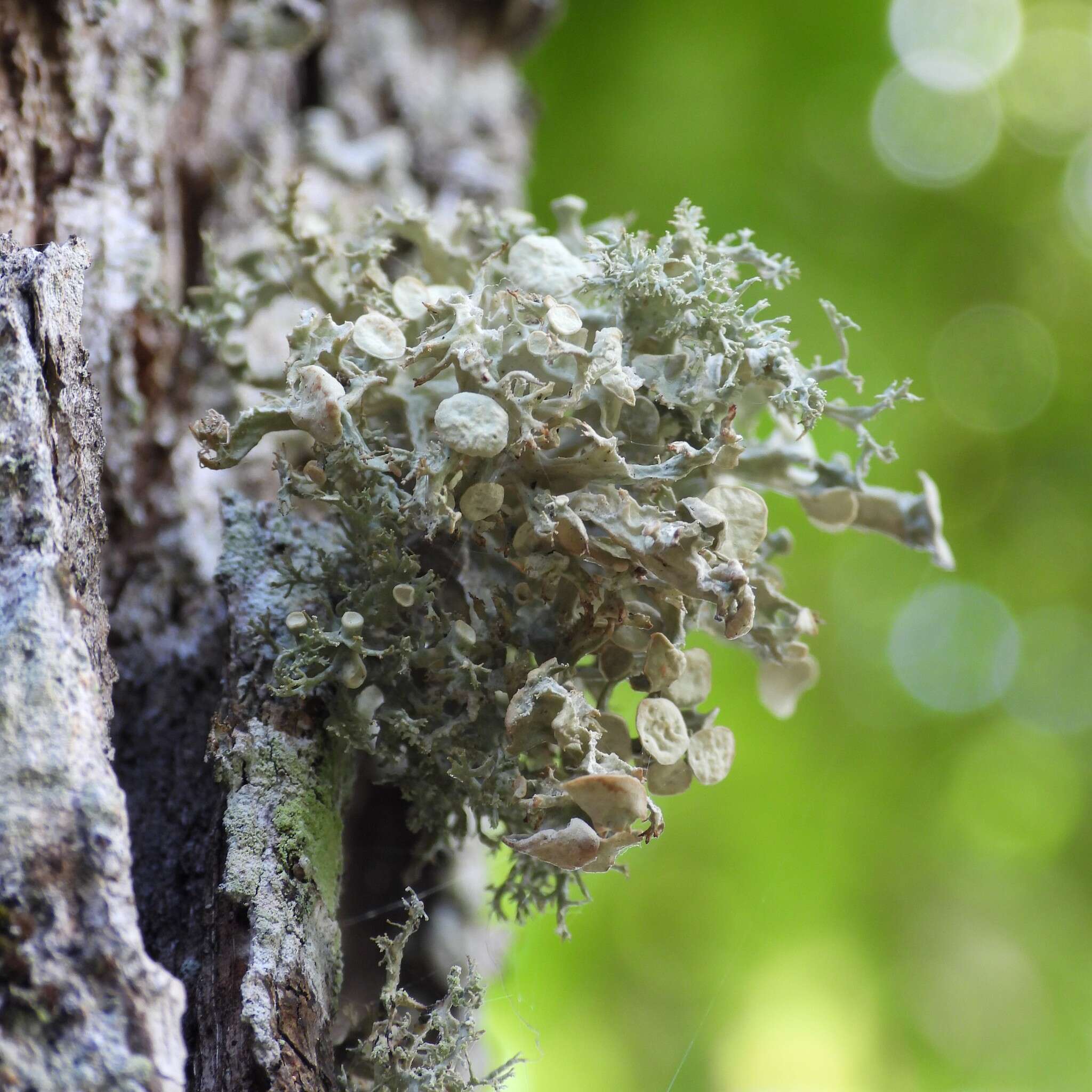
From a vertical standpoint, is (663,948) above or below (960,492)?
below

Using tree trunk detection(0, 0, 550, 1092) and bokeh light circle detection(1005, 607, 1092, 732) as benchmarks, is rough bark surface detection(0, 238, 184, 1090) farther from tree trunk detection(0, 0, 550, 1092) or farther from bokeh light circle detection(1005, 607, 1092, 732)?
bokeh light circle detection(1005, 607, 1092, 732)

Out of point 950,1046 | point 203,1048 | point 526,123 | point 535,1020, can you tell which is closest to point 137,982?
point 203,1048

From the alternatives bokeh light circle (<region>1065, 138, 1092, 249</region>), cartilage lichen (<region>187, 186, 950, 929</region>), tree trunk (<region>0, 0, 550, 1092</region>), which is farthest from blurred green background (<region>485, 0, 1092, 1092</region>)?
cartilage lichen (<region>187, 186, 950, 929</region>)

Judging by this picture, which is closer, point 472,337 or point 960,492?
point 472,337

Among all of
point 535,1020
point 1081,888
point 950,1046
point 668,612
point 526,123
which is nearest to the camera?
point 668,612

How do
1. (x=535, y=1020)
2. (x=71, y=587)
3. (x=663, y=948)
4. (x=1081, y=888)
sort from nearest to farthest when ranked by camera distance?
1. (x=71, y=587)
2. (x=535, y=1020)
3. (x=663, y=948)
4. (x=1081, y=888)

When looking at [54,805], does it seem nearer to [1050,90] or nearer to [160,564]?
[160,564]

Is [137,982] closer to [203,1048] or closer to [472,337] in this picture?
[203,1048]
